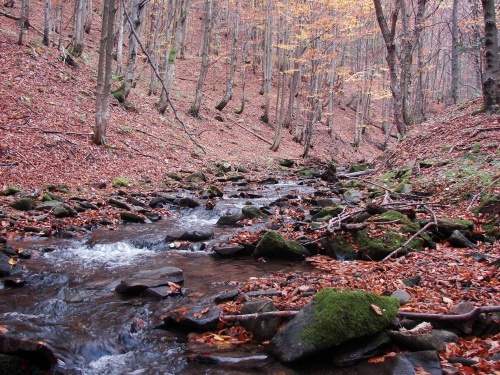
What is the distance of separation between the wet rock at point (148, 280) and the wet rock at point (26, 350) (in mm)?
1758

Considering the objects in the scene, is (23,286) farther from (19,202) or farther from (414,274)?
(414,274)

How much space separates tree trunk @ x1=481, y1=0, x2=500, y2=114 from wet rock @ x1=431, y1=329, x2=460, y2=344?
10386 millimetres

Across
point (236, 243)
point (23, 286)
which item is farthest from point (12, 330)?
point (236, 243)

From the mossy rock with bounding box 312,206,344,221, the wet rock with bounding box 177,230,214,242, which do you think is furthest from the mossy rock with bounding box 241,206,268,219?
the wet rock with bounding box 177,230,214,242

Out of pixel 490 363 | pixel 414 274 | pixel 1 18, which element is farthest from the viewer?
pixel 1 18

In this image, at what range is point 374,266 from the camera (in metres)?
5.50

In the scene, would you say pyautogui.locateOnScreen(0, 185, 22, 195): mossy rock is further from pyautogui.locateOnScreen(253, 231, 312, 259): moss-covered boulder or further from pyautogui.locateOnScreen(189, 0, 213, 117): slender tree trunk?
pyautogui.locateOnScreen(189, 0, 213, 117): slender tree trunk

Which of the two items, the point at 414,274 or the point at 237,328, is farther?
the point at 414,274

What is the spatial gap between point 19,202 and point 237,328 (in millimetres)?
7051

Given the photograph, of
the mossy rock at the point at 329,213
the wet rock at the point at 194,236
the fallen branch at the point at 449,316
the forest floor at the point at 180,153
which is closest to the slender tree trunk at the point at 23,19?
the forest floor at the point at 180,153

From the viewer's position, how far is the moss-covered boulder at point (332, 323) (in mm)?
3156

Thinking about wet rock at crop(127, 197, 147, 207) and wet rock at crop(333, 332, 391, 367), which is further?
wet rock at crop(127, 197, 147, 207)

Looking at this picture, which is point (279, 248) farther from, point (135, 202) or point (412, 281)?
point (135, 202)

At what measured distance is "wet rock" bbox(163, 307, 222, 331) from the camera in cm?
395
